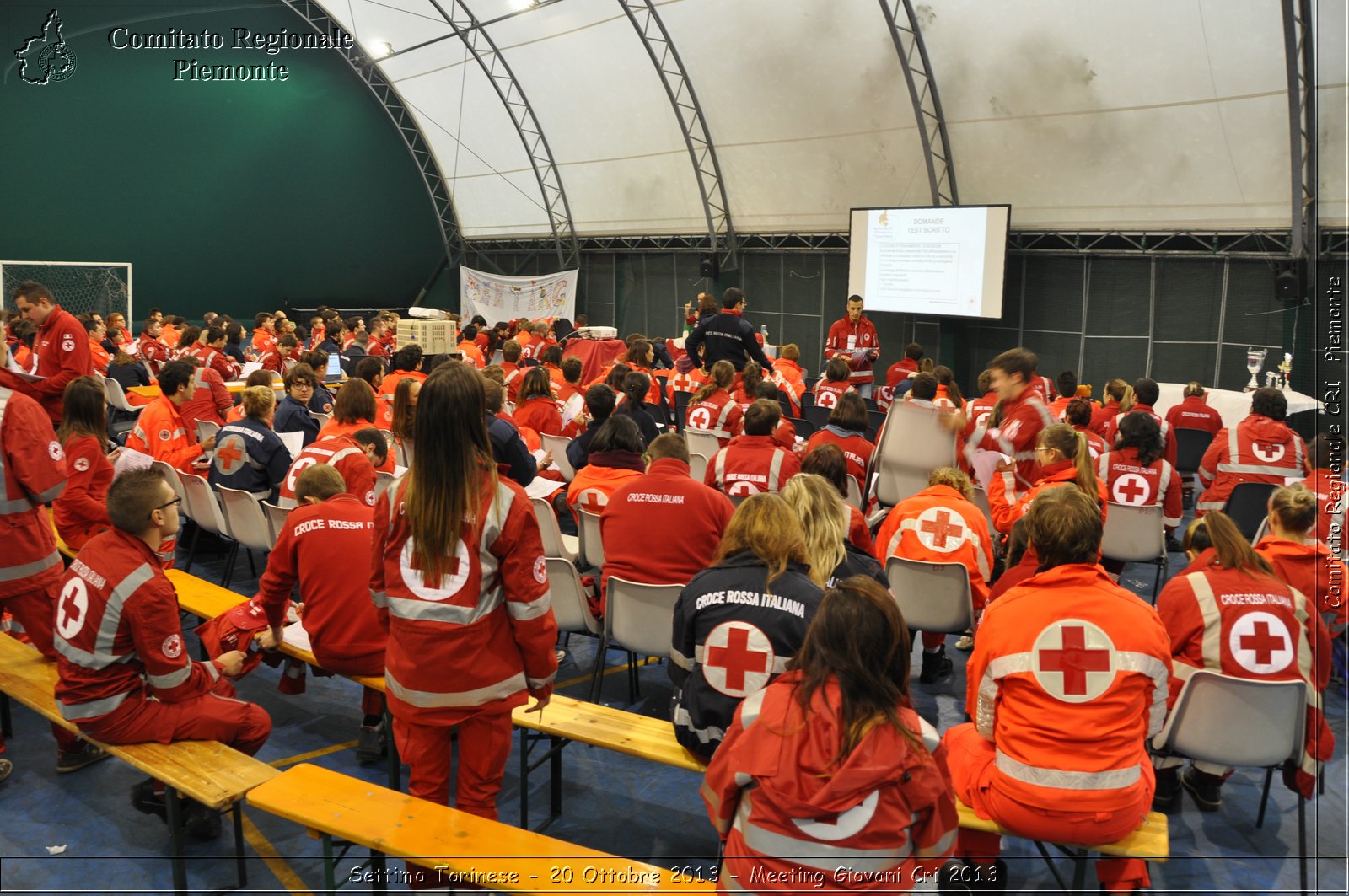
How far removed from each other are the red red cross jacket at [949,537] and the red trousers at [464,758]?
7.24ft

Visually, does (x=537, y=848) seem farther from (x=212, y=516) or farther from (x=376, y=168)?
(x=376, y=168)

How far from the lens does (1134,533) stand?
5363 millimetres

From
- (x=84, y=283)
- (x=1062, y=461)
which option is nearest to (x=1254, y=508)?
(x=1062, y=461)

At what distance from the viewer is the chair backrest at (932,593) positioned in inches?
163

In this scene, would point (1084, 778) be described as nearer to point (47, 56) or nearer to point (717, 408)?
point (717, 408)

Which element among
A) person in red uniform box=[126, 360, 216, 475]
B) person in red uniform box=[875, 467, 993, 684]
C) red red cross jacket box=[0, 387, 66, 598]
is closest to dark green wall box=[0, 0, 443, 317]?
person in red uniform box=[126, 360, 216, 475]

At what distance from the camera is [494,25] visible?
53.3 feet

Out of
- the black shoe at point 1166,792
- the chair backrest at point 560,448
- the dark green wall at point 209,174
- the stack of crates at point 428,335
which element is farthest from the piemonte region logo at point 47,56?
the black shoe at point 1166,792

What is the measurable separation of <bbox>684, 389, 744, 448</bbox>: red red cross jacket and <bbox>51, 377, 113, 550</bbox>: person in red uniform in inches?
165

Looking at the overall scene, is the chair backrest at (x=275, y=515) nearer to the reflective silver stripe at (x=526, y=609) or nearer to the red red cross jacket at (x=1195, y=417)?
the reflective silver stripe at (x=526, y=609)

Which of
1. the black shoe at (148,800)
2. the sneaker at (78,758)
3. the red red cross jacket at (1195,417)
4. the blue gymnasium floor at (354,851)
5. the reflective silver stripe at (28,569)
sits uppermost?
the red red cross jacket at (1195,417)

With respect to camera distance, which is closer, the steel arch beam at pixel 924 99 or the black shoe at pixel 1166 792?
the black shoe at pixel 1166 792

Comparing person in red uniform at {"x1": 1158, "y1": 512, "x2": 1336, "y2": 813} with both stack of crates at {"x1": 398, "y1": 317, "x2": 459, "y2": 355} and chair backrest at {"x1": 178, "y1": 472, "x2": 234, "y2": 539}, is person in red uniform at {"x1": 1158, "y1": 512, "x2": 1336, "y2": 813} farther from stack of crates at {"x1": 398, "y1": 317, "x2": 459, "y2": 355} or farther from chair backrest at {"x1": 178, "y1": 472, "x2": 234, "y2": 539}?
stack of crates at {"x1": 398, "y1": 317, "x2": 459, "y2": 355}

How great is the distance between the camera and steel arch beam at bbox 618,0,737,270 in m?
14.2
